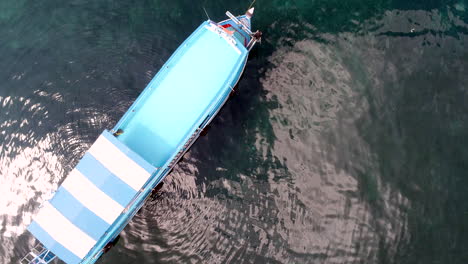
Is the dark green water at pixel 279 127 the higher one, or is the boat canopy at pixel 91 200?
the dark green water at pixel 279 127

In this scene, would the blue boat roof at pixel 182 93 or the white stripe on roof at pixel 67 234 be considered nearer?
the white stripe on roof at pixel 67 234

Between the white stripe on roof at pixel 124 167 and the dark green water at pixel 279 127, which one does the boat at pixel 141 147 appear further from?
the dark green water at pixel 279 127

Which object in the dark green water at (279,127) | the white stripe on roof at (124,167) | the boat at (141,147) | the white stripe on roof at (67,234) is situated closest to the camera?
the white stripe on roof at (67,234)

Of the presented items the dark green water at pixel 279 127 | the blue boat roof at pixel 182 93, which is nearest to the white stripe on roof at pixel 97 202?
the blue boat roof at pixel 182 93

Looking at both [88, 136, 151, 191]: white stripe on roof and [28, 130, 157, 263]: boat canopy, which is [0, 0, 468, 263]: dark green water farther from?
[88, 136, 151, 191]: white stripe on roof

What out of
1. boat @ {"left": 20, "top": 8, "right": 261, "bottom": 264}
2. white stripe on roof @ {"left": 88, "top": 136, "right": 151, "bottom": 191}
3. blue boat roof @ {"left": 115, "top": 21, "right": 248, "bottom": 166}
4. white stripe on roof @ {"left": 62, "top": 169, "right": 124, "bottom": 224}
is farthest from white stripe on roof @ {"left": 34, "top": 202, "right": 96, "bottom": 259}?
blue boat roof @ {"left": 115, "top": 21, "right": 248, "bottom": 166}

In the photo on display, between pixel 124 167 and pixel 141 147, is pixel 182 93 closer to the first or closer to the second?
pixel 141 147

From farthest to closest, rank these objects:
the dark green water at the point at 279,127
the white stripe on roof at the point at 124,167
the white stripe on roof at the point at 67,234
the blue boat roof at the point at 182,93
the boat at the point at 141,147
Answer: the dark green water at the point at 279,127 < the blue boat roof at the point at 182,93 < the white stripe on roof at the point at 124,167 < the boat at the point at 141,147 < the white stripe on roof at the point at 67,234

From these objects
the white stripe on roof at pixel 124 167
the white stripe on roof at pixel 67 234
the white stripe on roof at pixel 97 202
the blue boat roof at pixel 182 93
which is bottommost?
the white stripe on roof at pixel 67 234
